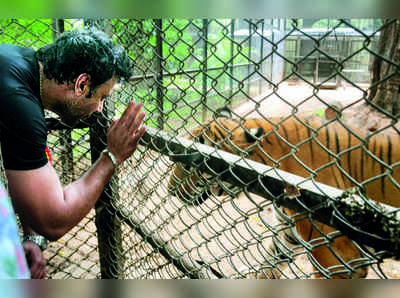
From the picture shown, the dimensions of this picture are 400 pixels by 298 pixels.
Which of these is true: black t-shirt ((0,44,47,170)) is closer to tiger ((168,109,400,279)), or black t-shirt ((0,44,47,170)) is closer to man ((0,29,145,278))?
man ((0,29,145,278))

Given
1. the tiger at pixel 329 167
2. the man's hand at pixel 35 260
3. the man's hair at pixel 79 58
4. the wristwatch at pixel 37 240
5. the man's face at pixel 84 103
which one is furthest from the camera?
the tiger at pixel 329 167

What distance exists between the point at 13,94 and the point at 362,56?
4.88 m

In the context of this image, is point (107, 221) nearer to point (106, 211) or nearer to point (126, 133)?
point (106, 211)

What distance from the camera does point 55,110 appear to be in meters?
1.54

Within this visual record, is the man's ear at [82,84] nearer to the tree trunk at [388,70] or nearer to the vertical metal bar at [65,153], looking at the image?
the vertical metal bar at [65,153]

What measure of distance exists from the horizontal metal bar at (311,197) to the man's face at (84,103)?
0.45 metres

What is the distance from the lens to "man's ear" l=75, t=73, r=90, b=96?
1.42m

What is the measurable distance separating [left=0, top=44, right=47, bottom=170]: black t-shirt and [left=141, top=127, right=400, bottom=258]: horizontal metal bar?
0.61 meters

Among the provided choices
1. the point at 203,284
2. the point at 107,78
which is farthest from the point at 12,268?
the point at 107,78

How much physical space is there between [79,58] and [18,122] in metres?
0.38

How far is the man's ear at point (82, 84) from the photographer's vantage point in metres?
1.42

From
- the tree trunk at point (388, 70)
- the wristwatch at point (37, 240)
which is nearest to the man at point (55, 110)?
the wristwatch at point (37, 240)

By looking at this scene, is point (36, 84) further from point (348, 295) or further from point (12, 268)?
point (348, 295)

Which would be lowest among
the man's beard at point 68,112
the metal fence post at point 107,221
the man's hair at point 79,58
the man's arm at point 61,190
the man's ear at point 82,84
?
the metal fence post at point 107,221
